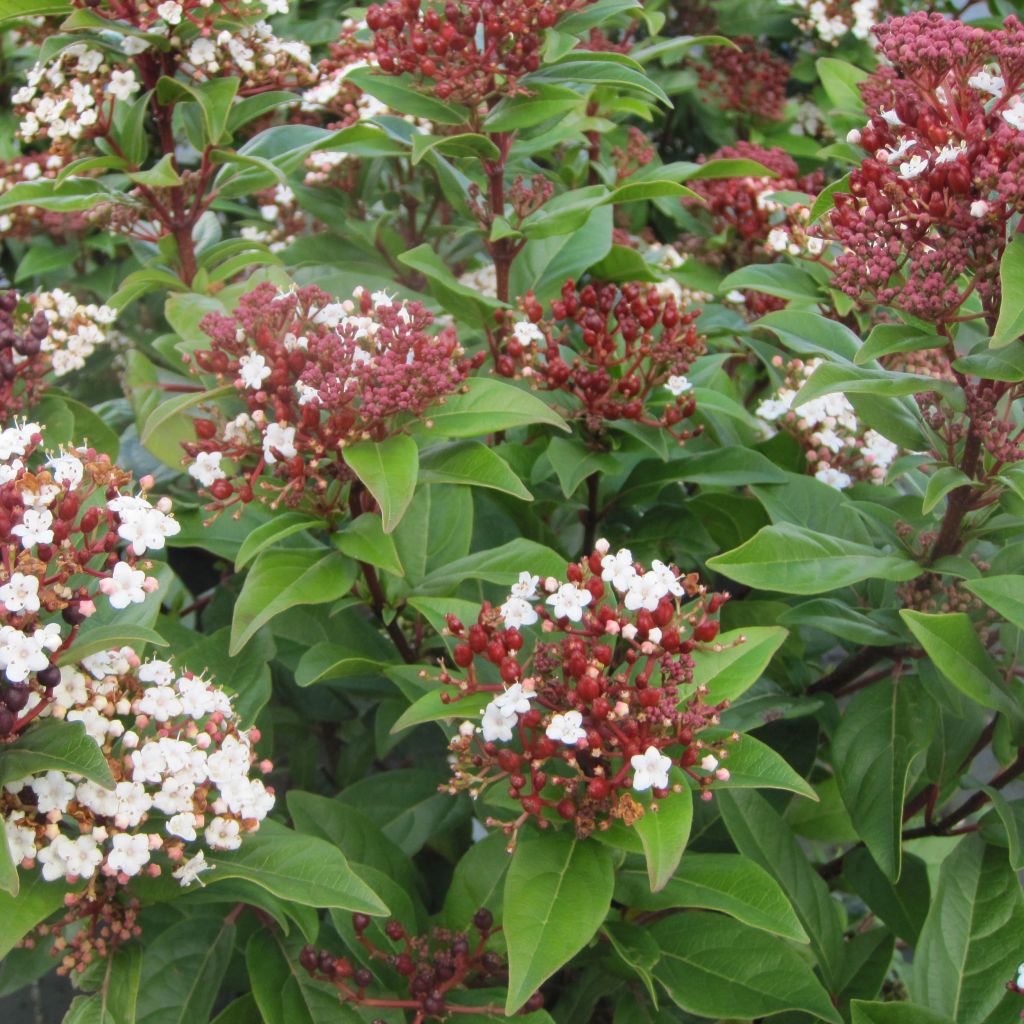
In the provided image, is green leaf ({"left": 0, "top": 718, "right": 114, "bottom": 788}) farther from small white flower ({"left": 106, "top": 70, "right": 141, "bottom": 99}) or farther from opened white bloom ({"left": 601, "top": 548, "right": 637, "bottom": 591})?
small white flower ({"left": 106, "top": 70, "right": 141, "bottom": 99})

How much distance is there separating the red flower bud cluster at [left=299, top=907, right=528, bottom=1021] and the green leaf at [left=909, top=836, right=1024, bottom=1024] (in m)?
0.57

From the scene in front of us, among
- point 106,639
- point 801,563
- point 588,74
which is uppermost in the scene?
point 588,74

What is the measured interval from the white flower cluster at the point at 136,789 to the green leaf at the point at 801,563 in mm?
672

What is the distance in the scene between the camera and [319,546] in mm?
1779

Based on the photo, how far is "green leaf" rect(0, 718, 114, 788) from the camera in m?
1.26

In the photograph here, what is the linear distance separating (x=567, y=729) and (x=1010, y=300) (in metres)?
0.69

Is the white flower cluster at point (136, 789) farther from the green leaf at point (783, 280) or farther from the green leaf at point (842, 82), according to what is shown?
the green leaf at point (842, 82)

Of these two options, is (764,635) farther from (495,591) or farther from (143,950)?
(143,950)

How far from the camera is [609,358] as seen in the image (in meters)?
1.94

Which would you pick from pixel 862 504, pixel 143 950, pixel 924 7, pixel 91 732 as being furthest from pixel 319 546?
pixel 924 7

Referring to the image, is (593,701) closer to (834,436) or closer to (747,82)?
(834,436)

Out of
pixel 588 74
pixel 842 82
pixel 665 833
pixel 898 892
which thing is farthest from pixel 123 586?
pixel 842 82

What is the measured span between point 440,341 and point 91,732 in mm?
703

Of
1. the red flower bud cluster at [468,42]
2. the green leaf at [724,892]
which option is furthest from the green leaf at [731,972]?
the red flower bud cluster at [468,42]
